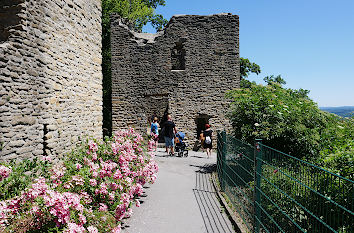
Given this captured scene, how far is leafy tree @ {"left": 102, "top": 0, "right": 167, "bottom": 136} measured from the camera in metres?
21.8

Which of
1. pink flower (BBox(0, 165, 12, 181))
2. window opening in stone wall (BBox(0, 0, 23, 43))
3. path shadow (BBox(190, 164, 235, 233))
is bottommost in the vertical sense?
path shadow (BBox(190, 164, 235, 233))

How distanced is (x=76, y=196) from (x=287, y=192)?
2.30m

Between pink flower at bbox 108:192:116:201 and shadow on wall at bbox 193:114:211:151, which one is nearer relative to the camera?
pink flower at bbox 108:192:116:201

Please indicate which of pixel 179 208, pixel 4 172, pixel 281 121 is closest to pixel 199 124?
pixel 281 121

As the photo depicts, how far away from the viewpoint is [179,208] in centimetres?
541

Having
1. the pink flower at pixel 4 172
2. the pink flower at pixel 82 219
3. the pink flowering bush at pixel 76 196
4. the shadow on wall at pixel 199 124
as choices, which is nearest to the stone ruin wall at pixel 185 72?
the shadow on wall at pixel 199 124

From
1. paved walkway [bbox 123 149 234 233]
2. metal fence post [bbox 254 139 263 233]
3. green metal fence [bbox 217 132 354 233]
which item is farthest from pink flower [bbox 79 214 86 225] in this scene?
metal fence post [bbox 254 139 263 233]

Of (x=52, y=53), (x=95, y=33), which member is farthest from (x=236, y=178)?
(x=95, y=33)

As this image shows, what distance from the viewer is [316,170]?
2.46 m

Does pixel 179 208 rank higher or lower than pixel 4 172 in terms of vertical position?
lower

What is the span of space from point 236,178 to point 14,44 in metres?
4.71

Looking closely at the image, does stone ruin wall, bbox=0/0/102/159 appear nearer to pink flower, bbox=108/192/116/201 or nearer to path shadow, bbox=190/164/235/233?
pink flower, bbox=108/192/116/201

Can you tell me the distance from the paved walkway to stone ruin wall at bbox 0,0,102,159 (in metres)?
2.39

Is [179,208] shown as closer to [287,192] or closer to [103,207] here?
[103,207]
